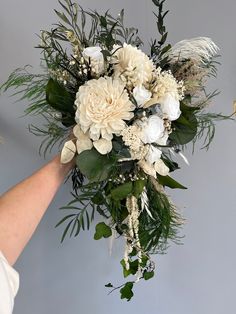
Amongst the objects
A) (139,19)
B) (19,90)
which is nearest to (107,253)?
(19,90)

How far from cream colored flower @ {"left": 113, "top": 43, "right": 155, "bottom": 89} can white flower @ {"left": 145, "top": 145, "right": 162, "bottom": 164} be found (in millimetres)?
129

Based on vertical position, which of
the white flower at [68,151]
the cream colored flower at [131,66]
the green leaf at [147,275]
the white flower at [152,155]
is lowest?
the green leaf at [147,275]

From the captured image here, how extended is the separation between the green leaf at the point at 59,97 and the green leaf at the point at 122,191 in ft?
0.59

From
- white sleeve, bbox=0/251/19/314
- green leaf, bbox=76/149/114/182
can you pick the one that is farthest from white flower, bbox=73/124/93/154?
white sleeve, bbox=0/251/19/314

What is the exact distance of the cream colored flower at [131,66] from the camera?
804 mm

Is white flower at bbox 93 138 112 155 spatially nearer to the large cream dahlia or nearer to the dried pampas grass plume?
the large cream dahlia

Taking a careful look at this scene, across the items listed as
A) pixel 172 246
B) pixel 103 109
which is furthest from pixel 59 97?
pixel 172 246

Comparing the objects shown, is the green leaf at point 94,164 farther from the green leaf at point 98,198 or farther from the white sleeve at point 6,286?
the white sleeve at point 6,286

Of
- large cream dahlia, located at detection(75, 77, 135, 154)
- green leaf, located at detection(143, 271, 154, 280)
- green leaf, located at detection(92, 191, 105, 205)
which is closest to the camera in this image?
large cream dahlia, located at detection(75, 77, 135, 154)

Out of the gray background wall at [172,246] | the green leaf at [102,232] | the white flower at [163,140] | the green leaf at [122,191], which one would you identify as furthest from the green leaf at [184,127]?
the gray background wall at [172,246]

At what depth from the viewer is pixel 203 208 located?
1.27 metres

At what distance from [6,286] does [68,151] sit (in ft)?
0.91

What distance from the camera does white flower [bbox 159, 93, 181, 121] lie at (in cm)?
81

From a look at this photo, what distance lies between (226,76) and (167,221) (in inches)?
22.1
